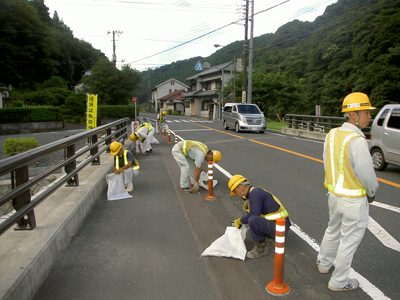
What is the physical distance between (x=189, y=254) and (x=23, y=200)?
1.98 metres

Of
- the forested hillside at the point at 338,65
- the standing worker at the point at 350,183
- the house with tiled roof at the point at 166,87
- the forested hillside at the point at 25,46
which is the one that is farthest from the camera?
the house with tiled roof at the point at 166,87

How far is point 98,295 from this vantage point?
298 cm

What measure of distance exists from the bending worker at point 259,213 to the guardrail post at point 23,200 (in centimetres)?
233

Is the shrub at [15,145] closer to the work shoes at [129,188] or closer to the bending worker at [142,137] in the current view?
the bending worker at [142,137]

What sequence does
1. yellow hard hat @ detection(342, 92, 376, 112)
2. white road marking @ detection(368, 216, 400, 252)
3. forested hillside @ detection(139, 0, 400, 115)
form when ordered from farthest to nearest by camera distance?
forested hillside @ detection(139, 0, 400, 115), white road marking @ detection(368, 216, 400, 252), yellow hard hat @ detection(342, 92, 376, 112)

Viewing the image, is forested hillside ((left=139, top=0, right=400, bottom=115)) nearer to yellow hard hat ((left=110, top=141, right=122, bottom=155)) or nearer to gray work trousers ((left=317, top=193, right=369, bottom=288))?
yellow hard hat ((left=110, top=141, right=122, bottom=155))

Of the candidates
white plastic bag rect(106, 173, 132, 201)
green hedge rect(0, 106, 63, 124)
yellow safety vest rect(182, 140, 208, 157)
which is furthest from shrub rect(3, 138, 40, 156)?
green hedge rect(0, 106, 63, 124)

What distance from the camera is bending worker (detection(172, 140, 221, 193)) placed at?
629 cm

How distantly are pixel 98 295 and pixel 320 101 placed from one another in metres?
37.0

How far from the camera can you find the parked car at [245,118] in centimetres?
1930

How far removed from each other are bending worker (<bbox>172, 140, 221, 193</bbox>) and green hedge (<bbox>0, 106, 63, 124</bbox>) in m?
23.5

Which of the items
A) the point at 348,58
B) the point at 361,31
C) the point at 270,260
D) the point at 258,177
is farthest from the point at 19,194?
the point at 348,58

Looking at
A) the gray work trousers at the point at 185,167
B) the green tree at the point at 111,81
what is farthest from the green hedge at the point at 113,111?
the gray work trousers at the point at 185,167

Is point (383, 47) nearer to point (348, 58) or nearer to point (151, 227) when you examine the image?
point (348, 58)
